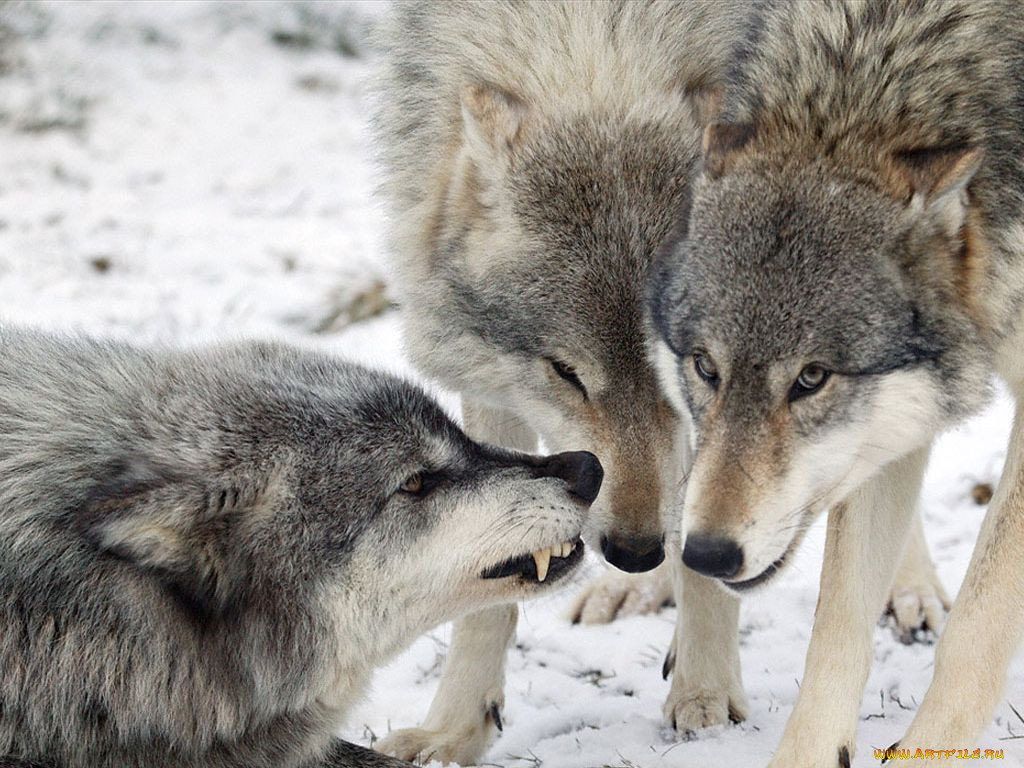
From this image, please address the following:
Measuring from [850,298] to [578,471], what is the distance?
837 millimetres

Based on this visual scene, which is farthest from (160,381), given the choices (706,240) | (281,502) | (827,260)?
(827,260)

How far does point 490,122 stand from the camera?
397 centimetres

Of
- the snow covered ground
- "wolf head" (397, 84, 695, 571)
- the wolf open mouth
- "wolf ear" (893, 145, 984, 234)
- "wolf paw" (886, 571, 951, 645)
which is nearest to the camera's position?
"wolf ear" (893, 145, 984, 234)

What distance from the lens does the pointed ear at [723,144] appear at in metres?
3.37

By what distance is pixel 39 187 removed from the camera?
8344mm

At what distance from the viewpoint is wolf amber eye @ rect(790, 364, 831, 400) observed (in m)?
3.09

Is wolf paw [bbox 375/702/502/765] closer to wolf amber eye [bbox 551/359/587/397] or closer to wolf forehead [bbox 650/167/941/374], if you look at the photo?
wolf amber eye [bbox 551/359/587/397]

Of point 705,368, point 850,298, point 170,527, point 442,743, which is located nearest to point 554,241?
point 705,368

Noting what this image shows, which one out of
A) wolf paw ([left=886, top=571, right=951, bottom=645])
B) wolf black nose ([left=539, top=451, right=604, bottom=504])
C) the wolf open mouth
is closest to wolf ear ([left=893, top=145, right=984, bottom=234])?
wolf black nose ([left=539, top=451, right=604, bottom=504])

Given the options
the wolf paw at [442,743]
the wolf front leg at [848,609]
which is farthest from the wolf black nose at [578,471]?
the wolf paw at [442,743]

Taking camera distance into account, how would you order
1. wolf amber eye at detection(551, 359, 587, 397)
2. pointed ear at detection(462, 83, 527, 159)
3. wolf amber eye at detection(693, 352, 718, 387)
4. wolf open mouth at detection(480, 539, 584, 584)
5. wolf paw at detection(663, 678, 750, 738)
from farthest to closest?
wolf paw at detection(663, 678, 750, 738) → pointed ear at detection(462, 83, 527, 159) → wolf amber eye at detection(551, 359, 587, 397) → wolf open mouth at detection(480, 539, 584, 584) → wolf amber eye at detection(693, 352, 718, 387)

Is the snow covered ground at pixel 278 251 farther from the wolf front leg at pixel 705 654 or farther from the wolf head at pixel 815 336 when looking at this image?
the wolf head at pixel 815 336

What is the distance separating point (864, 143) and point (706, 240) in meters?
0.47

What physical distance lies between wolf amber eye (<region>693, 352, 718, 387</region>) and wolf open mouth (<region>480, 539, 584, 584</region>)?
22.1 inches
